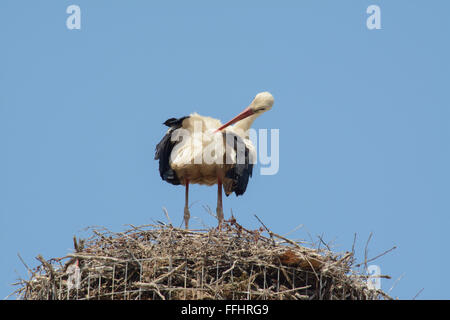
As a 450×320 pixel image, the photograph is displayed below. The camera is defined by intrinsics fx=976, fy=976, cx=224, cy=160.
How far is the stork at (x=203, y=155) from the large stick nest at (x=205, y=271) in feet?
4.85

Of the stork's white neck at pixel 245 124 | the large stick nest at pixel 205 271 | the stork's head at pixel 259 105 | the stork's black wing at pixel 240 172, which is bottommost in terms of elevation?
the large stick nest at pixel 205 271

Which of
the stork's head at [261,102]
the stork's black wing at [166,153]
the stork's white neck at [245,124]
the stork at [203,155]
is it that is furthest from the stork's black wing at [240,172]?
the stork's head at [261,102]

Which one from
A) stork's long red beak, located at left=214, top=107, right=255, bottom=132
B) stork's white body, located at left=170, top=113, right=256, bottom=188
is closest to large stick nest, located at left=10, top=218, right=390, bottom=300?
stork's white body, located at left=170, top=113, right=256, bottom=188

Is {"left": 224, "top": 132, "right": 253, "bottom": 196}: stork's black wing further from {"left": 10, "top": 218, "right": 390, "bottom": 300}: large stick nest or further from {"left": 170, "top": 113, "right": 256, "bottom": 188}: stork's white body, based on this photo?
{"left": 10, "top": 218, "right": 390, "bottom": 300}: large stick nest

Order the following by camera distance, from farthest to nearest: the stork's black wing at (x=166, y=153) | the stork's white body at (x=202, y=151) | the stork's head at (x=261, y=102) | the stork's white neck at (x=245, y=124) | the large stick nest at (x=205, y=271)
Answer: the stork's head at (x=261, y=102) < the stork's white neck at (x=245, y=124) < the stork's black wing at (x=166, y=153) < the stork's white body at (x=202, y=151) < the large stick nest at (x=205, y=271)

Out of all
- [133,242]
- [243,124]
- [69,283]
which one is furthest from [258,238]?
[243,124]

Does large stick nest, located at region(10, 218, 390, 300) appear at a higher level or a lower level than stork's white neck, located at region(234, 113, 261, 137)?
lower

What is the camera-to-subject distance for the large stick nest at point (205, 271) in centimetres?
770

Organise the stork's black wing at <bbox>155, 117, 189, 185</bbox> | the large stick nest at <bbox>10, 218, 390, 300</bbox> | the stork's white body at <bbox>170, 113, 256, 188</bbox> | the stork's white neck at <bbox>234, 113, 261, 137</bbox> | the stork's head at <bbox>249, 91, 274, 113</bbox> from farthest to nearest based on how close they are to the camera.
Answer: the stork's head at <bbox>249, 91, 274, 113</bbox>
the stork's white neck at <bbox>234, 113, 261, 137</bbox>
the stork's black wing at <bbox>155, 117, 189, 185</bbox>
the stork's white body at <bbox>170, 113, 256, 188</bbox>
the large stick nest at <bbox>10, 218, 390, 300</bbox>

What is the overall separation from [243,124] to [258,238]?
263cm

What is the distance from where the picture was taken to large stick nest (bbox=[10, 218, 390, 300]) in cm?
770

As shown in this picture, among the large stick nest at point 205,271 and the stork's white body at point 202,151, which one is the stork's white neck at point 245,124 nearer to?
the stork's white body at point 202,151

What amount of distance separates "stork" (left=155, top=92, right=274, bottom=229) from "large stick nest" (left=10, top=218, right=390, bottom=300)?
148 centimetres

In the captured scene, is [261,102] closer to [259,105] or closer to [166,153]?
[259,105]
